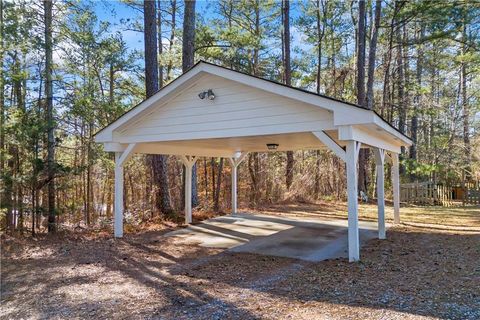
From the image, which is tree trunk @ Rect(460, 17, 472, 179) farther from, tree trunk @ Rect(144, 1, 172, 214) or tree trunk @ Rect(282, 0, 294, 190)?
tree trunk @ Rect(144, 1, 172, 214)

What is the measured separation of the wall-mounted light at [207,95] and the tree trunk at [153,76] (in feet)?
12.2

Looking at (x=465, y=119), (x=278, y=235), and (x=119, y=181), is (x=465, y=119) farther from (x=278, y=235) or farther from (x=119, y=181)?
(x=119, y=181)

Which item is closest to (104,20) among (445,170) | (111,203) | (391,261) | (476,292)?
(111,203)

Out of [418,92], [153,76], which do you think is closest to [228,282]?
[153,76]

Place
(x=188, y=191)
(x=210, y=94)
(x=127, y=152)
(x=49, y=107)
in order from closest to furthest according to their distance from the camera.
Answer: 1. (x=210, y=94)
2. (x=127, y=152)
3. (x=49, y=107)
4. (x=188, y=191)

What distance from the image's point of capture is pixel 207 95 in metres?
6.48

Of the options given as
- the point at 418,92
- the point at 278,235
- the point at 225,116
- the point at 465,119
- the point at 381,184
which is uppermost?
the point at 418,92

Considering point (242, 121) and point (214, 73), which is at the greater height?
point (214, 73)

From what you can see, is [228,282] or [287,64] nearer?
[228,282]

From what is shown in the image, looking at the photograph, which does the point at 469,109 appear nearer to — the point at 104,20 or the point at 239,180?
the point at 239,180

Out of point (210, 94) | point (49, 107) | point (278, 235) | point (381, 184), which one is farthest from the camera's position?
point (49, 107)

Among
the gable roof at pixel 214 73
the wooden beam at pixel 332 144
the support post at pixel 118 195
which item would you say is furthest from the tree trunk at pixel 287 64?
the wooden beam at pixel 332 144

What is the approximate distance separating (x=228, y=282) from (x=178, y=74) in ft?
41.7

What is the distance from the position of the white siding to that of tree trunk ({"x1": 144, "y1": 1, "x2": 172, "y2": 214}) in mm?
2597
